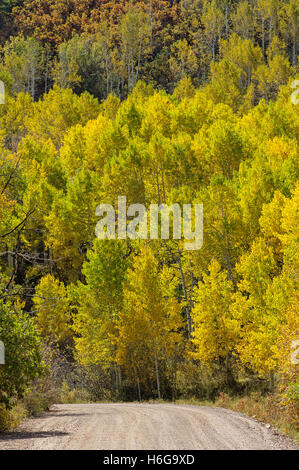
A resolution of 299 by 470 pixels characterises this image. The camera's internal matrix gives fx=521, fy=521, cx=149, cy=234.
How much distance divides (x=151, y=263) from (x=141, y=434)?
60.9ft

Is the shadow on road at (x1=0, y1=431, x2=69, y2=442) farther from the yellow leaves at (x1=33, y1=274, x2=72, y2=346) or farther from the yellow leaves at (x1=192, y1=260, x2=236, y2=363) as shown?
the yellow leaves at (x1=33, y1=274, x2=72, y2=346)

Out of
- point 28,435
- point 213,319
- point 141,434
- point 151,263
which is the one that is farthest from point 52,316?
point 141,434

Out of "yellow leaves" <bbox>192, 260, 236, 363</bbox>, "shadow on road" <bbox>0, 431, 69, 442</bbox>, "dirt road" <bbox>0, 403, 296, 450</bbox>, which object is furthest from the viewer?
"yellow leaves" <bbox>192, 260, 236, 363</bbox>

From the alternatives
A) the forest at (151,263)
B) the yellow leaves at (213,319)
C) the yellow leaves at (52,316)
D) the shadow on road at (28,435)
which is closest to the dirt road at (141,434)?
the shadow on road at (28,435)

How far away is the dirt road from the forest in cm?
154

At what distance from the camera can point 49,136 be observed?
6569cm

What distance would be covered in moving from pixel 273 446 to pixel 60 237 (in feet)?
99.3

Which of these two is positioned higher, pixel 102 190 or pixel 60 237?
pixel 102 190

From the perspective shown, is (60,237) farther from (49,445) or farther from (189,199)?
(49,445)

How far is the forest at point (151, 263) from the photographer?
814 inches

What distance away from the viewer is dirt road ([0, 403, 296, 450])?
1168 cm

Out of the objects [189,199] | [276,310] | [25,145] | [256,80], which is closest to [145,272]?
[189,199]

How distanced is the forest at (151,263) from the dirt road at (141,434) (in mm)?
1542

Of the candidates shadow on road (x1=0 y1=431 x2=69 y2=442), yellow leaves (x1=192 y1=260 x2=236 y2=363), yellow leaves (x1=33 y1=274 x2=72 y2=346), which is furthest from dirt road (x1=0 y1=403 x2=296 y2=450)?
yellow leaves (x1=33 y1=274 x2=72 y2=346)
